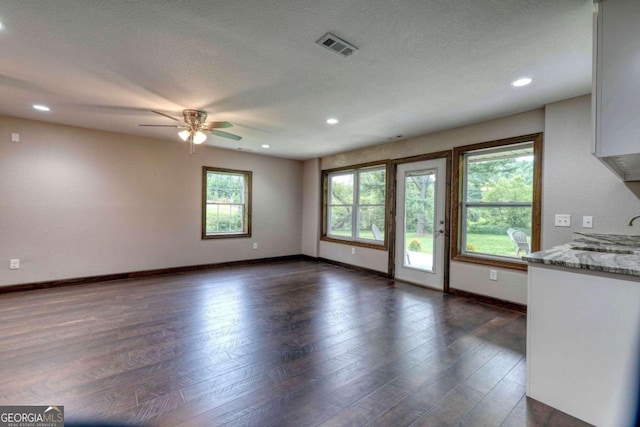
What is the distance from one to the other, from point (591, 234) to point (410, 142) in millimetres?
2765

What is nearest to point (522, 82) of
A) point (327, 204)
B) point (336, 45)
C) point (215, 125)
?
point (336, 45)

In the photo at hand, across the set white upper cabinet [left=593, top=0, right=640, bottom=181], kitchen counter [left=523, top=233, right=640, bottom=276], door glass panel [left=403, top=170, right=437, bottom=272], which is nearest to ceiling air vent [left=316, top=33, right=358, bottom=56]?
white upper cabinet [left=593, top=0, right=640, bottom=181]

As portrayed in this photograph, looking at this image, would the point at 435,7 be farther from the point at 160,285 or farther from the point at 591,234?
the point at 160,285

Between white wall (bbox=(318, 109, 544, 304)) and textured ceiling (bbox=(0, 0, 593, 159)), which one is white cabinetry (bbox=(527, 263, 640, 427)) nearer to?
textured ceiling (bbox=(0, 0, 593, 159))

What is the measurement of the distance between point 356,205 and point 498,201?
2.80 metres

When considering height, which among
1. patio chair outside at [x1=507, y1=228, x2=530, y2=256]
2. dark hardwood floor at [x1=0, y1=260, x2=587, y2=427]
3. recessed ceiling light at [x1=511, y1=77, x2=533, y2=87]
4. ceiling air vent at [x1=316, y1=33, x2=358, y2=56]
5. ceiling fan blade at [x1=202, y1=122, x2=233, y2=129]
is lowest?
dark hardwood floor at [x1=0, y1=260, x2=587, y2=427]

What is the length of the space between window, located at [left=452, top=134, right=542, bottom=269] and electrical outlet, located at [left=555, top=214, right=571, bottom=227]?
0.20 metres

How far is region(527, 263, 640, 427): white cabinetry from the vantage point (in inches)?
62.6

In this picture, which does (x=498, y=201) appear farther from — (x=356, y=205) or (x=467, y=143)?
(x=356, y=205)

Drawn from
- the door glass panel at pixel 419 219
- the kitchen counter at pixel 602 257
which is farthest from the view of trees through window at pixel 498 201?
the kitchen counter at pixel 602 257

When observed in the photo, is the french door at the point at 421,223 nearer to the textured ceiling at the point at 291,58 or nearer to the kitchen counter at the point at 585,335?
the textured ceiling at the point at 291,58

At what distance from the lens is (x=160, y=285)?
4.53 m

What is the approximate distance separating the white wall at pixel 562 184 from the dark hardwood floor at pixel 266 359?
0.41m

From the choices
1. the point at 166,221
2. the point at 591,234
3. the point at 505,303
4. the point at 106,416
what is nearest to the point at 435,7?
the point at 591,234
